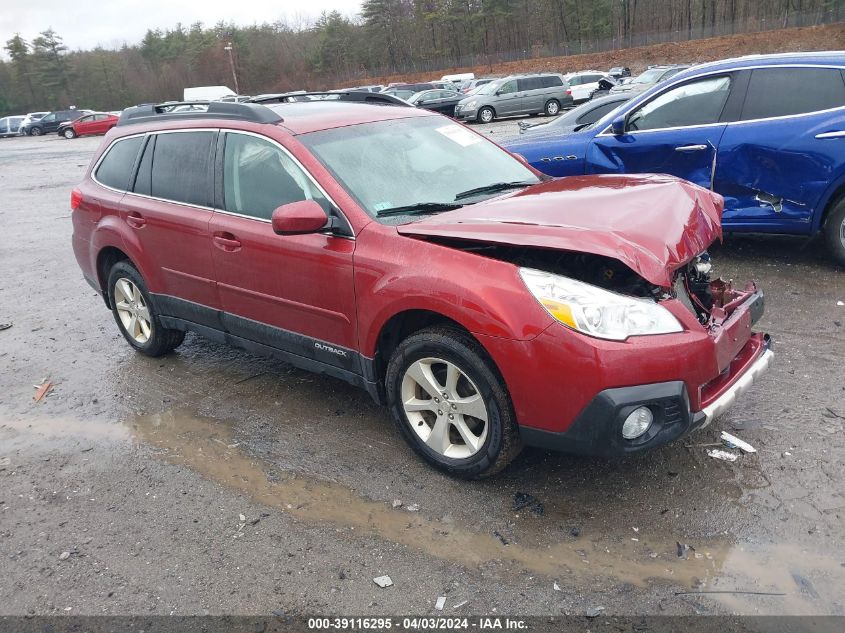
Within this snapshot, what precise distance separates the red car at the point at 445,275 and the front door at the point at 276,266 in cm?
1

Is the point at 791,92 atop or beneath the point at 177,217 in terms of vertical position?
atop

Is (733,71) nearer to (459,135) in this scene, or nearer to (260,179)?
(459,135)

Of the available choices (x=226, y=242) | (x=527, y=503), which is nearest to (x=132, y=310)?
(x=226, y=242)

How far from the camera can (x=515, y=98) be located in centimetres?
2805

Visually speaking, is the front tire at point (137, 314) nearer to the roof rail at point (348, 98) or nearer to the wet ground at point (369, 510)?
the wet ground at point (369, 510)

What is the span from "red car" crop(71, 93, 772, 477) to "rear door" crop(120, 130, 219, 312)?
0.05ft

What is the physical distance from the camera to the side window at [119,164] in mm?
5180

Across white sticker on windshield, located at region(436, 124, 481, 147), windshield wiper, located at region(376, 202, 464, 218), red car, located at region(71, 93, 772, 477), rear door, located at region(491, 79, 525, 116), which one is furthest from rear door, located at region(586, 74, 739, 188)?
rear door, located at region(491, 79, 525, 116)

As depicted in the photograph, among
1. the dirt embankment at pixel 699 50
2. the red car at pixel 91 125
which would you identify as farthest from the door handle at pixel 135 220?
the dirt embankment at pixel 699 50

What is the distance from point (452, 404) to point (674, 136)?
14.2 ft

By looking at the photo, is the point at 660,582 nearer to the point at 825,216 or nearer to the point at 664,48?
the point at 825,216

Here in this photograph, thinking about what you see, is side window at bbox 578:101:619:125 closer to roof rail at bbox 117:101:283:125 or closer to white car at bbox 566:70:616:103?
roof rail at bbox 117:101:283:125

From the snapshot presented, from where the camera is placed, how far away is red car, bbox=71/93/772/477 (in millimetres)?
2947

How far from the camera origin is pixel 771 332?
4.97 metres
